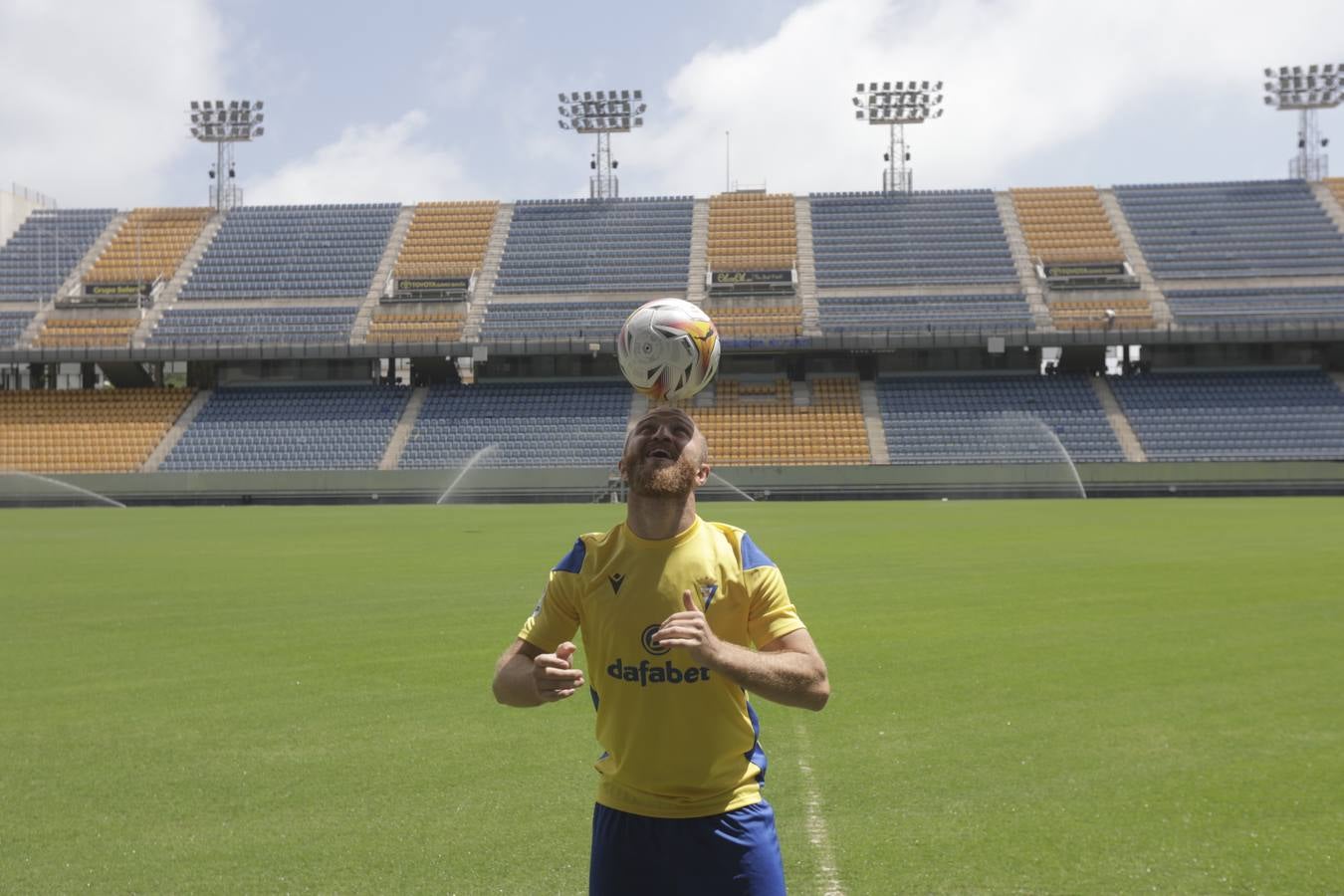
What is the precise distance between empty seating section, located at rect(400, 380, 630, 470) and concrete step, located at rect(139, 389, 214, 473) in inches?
408

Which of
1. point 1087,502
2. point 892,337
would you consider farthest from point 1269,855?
point 892,337

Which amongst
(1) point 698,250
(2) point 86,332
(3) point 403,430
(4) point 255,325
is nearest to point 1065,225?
(1) point 698,250

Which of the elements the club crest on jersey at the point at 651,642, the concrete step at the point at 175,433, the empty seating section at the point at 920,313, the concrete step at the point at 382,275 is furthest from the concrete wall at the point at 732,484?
the club crest on jersey at the point at 651,642

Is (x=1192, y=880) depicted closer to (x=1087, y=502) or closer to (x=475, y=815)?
(x=475, y=815)

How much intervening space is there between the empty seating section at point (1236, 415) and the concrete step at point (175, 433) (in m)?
41.0

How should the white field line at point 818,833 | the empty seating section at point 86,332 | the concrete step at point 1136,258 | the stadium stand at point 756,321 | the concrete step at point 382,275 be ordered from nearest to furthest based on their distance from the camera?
the white field line at point 818,833 < the concrete step at point 1136,258 < the stadium stand at point 756,321 < the empty seating section at point 86,332 < the concrete step at point 382,275

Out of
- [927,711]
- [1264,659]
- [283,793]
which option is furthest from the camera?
[1264,659]

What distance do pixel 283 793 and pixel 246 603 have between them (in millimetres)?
8266

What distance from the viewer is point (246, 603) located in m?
14.0

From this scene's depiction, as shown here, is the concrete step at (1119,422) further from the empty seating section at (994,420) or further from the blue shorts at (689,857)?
the blue shorts at (689,857)

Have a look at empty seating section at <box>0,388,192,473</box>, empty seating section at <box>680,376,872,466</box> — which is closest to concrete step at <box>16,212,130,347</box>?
empty seating section at <box>0,388,192,473</box>

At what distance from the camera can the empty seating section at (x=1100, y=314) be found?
53197 millimetres

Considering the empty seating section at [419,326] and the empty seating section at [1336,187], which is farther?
the empty seating section at [1336,187]

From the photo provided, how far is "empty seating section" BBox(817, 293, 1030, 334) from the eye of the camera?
54.4 metres
